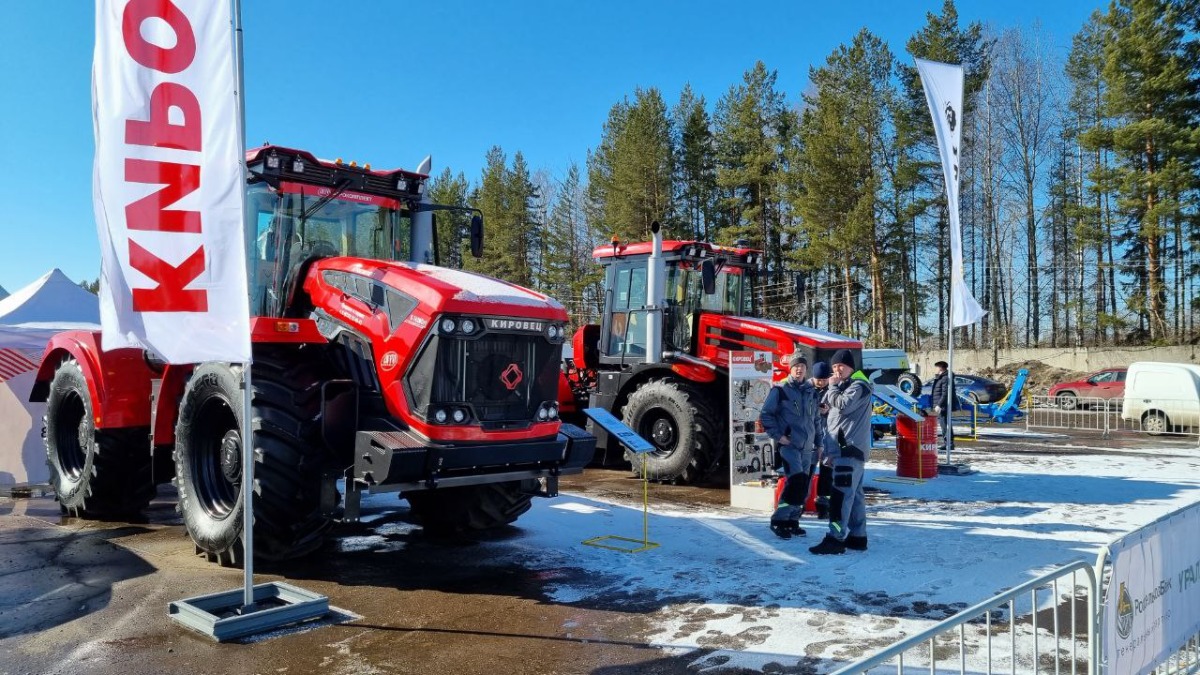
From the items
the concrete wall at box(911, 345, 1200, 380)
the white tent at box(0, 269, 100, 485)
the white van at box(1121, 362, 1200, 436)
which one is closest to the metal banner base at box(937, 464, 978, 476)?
the white van at box(1121, 362, 1200, 436)

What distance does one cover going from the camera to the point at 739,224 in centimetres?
3666

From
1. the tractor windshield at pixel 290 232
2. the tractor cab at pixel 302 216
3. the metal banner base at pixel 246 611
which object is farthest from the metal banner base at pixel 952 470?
the metal banner base at pixel 246 611

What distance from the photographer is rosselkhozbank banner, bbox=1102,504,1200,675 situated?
10.9ft

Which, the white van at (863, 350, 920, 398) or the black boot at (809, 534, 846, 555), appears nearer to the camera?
the black boot at (809, 534, 846, 555)

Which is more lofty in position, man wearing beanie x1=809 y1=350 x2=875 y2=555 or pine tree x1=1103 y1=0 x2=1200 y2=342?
pine tree x1=1103 y1=0 x2=1200 y2=342

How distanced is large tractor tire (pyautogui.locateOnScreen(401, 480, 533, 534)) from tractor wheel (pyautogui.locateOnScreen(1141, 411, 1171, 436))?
17.2 meters

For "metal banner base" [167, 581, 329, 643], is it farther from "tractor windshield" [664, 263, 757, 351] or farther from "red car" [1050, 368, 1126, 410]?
"red car" [1050, 368, 1126, 410]

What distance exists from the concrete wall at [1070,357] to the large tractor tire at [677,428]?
22525mm

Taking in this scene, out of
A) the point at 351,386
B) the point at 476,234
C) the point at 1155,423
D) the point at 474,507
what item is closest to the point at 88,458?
the point at 351,386

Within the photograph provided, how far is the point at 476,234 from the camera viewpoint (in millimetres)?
7180

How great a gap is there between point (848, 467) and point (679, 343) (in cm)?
444

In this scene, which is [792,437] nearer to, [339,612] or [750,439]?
[750,439]

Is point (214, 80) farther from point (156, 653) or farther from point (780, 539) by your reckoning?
point (780, 539)

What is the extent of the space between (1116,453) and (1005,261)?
84.8 ft
